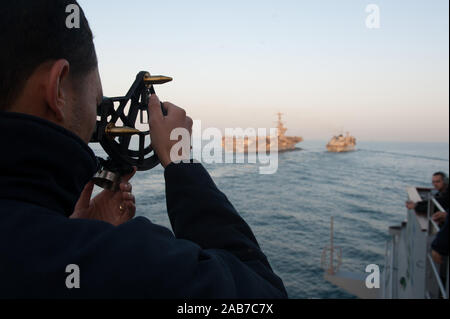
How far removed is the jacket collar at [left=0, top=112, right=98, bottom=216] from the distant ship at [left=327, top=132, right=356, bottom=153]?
12761 cm

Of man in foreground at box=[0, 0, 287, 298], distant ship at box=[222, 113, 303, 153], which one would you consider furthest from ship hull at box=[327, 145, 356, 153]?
man in foreground at box=[0, 0, 287, 298]

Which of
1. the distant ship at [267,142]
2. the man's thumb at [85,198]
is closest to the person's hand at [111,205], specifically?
the man's thumb at [85,198]

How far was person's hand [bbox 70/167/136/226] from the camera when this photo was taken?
1522 mm

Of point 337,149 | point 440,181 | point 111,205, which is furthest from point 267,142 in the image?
point 111,205

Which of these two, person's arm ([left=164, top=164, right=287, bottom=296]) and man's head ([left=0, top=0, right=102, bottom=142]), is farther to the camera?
person's arm ([left=164, top=164, right=287, bottom=296])

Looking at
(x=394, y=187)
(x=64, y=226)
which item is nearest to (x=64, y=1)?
(x=64, y=226)

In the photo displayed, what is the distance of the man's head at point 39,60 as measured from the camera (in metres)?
0.78

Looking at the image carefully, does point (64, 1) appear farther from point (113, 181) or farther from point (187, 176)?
point (113, 181)

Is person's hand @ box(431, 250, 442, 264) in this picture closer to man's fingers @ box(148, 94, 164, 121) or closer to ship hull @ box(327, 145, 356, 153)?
man's fingers @ box(148, 94, 164, 121)

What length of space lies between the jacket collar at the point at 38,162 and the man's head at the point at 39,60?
0.20 ft

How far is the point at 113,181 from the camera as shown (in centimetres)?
145

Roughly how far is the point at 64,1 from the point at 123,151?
0.67 m

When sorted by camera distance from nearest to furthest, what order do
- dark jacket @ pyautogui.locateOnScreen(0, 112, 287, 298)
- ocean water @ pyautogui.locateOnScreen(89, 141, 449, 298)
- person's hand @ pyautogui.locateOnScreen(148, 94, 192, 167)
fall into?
dark jacket @ pyautogui.locateOnScreen(0, 112, 287, 298) → person's hand @ pyautogui.locateOnScreen(148, 94, 192, 167) → ocean water @ pyautogui.locateOnScreen(89, 141, 449, 298)

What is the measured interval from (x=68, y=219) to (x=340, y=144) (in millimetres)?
129560
